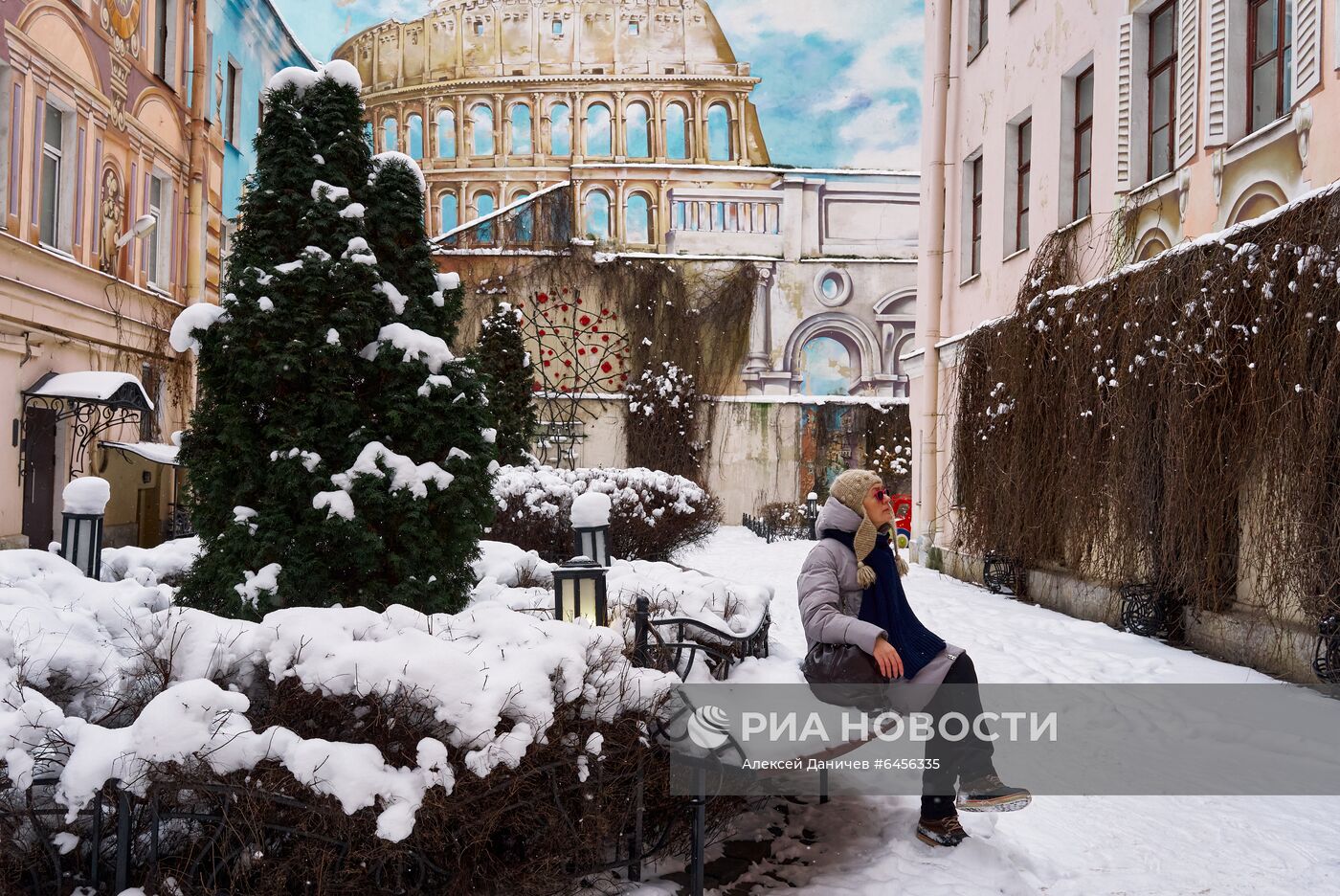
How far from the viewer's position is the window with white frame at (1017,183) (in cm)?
1201

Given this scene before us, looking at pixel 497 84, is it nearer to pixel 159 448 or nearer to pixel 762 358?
pixel 762 358

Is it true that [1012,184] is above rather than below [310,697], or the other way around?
above

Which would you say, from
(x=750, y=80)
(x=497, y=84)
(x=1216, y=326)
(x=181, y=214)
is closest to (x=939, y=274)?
(x=1216, y=326)

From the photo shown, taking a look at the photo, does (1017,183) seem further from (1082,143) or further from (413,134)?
(413,134)

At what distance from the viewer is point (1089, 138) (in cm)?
1046

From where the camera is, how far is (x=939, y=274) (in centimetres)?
1401

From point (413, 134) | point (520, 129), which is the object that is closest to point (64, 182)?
point (520, 129)

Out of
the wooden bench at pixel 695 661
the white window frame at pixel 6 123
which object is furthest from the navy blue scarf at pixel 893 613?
the white window frame at pixel 6 123

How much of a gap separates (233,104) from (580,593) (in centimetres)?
1760

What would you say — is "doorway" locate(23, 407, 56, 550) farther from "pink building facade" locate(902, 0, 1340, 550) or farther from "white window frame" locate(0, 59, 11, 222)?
"pink building facade" locate(902, 0, 1340, 550)

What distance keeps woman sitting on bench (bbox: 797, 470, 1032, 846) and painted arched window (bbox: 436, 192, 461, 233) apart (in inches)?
1046

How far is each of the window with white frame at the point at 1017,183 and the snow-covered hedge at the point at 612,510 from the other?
5147 millimetres

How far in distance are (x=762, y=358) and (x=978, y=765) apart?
69.3ft

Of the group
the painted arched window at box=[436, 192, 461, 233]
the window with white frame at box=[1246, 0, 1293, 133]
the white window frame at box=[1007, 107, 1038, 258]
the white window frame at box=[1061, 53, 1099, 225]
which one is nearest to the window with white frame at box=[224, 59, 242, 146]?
the painted arched window at box=[436, 192, 461, 233]
